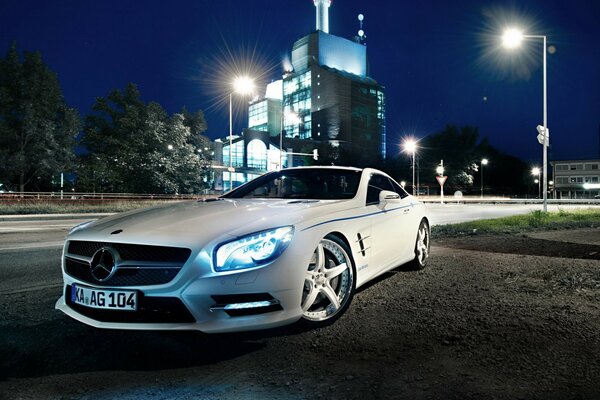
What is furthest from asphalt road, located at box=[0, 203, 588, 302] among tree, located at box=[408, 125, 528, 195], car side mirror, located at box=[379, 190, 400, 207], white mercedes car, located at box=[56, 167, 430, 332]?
tree, located at box=[408, 125, 528, 195]

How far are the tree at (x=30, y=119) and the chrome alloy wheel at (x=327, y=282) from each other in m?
32.3

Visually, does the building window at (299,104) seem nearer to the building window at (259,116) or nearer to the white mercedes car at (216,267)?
the building window at (259,116)

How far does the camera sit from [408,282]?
18.2ft

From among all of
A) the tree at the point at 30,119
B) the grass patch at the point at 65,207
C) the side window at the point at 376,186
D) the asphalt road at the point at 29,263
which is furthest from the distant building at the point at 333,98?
the side window at the point at 376,186

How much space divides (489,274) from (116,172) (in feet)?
115

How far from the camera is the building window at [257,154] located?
89812mm

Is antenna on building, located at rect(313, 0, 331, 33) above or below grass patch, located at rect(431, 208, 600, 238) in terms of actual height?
above

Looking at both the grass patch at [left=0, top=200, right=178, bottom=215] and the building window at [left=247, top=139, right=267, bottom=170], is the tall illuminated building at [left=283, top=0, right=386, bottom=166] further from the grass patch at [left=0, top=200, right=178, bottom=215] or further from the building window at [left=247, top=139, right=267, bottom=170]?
the grass patch at [left=0, top=200, right=178, bottom=215]

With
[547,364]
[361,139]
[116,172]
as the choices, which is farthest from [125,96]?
[361,139]

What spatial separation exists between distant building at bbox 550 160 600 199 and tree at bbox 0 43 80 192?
80.1 metres

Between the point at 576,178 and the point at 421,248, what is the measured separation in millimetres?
93849

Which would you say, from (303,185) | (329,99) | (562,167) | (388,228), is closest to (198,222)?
(303,185)

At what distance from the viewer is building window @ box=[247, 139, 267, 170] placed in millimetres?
89812

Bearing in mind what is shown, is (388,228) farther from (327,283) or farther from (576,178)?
(576,178)
